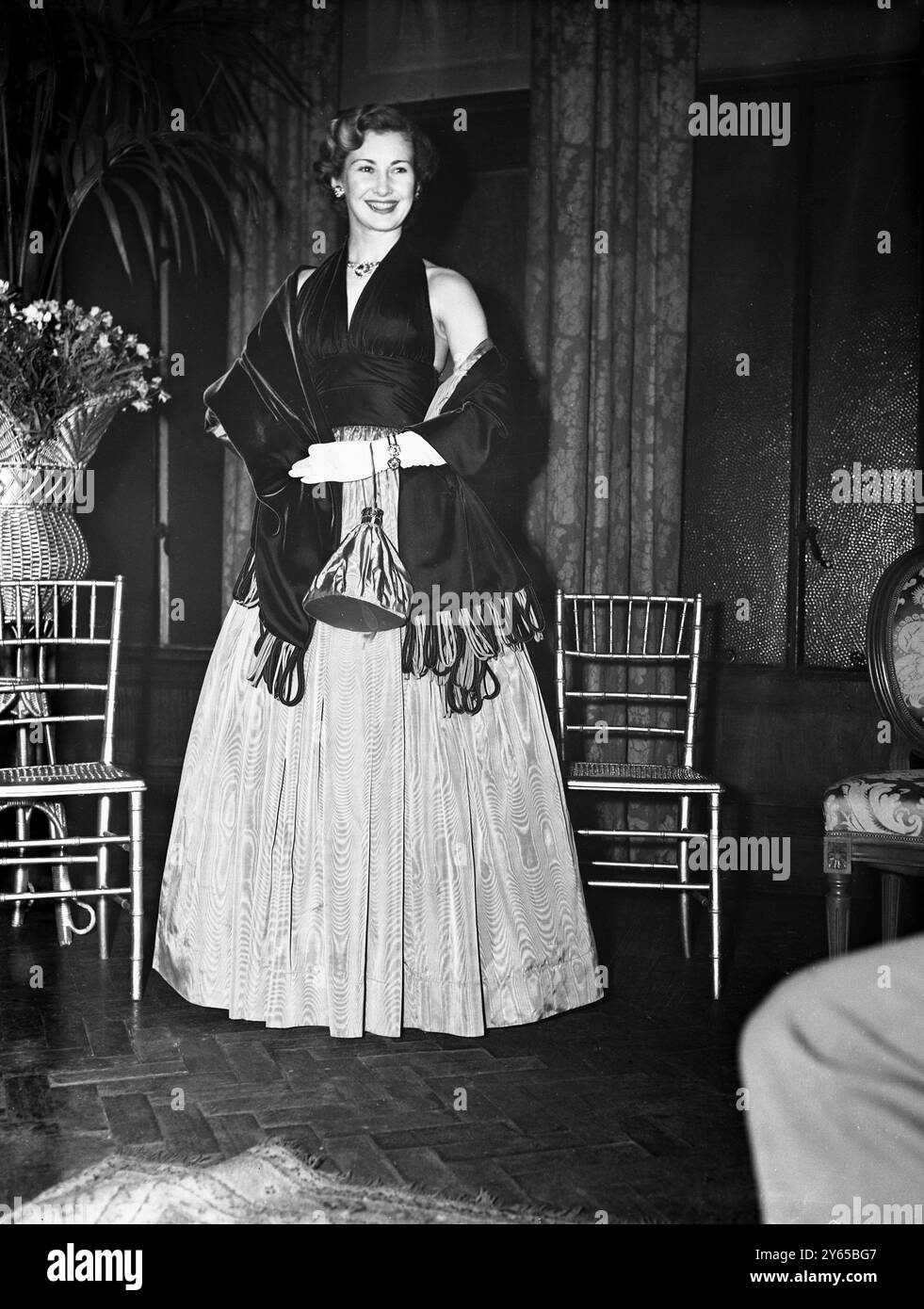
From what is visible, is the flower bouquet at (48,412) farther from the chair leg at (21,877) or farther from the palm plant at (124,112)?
the chair leg at (21,877)

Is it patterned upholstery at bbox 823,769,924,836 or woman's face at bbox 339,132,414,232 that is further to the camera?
woman's face at bbox 339,132,414,232

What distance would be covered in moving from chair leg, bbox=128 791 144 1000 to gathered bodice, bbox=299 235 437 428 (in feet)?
3.32

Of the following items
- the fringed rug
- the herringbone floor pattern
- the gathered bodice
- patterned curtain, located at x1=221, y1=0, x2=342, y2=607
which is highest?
patterned curtain, located at x1=221, y1=0, x2=342, y2=607

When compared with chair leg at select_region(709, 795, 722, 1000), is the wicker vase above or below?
above

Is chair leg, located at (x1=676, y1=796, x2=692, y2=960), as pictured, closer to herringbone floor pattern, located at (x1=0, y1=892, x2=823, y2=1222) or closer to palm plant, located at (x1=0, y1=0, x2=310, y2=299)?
herringbone floor pattern, located at (x1=0, y1=892, x2=823, y2=1222)

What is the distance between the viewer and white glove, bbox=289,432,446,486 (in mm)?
2697

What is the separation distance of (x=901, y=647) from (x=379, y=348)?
4.61ft

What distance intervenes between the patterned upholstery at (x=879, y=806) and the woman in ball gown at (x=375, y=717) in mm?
595

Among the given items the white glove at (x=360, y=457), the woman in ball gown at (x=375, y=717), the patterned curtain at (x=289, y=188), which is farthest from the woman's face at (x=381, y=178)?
the patterned curtain at (x=289, y=188)

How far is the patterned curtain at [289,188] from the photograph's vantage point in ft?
13.5

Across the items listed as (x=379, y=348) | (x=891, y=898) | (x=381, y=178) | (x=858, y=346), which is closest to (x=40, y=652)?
(x=379, y=348)

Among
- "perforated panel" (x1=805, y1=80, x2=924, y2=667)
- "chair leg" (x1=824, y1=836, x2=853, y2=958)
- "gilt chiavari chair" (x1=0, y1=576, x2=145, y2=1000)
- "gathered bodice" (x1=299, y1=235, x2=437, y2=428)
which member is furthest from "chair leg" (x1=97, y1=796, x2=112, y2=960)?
"perforated panel" (x1=805, y1=80, x2=924, y2=667)

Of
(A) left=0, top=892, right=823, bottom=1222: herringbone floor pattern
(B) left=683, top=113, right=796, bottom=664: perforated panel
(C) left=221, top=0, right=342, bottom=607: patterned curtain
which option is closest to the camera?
(A) left=0, top=892, right=823, bottom=1222: herringbone floor pattern

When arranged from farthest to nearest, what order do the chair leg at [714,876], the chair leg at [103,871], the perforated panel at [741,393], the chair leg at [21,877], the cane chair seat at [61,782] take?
1. the perforated panel at [741,393]
2. the chair leg at [21,877]
3. the chair leg at [103,871]
4. the chair leg at [714,876]
5. the cane chair seat at [61,782]
